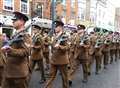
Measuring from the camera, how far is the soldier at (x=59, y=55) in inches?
358

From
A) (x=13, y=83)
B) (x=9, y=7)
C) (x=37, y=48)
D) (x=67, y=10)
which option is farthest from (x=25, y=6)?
(x=13, y=83)

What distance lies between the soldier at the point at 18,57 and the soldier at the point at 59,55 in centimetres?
226

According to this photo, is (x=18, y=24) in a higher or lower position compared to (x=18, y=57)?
higher

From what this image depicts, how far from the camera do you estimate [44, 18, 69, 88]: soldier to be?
29.8 ft

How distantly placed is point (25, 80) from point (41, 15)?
1132 inches

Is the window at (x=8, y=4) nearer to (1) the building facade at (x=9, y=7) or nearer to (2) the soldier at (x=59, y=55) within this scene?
(1) the building facade at (x=9, y=7)

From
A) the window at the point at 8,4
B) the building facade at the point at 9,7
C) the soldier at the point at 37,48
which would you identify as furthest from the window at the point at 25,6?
the soldier at the point at 37,48

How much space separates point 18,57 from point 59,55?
300 centimetres

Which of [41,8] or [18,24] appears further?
[41,8]

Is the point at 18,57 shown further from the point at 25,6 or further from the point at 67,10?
the point at 67,10

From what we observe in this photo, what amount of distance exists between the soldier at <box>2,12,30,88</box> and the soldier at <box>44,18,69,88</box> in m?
2.26

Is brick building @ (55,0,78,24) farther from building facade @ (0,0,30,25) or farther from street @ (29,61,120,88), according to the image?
street @ (29,61,120,88)

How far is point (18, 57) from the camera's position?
6.59 metres

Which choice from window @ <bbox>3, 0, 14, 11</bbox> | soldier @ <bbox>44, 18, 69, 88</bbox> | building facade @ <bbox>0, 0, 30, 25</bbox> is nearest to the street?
soldier @ <bbox>44, 18, 69, 88</bbox>
